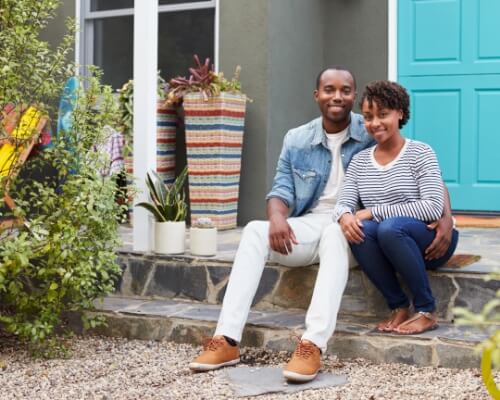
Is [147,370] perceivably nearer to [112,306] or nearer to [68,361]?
[68,361]

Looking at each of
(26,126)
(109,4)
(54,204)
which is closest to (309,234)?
(54,204)

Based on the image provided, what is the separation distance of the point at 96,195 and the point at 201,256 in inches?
30.1

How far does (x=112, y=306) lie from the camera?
12.3 feet

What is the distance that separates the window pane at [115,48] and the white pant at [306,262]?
282 cm

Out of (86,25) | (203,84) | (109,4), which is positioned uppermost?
(109,4)

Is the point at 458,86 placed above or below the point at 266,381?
above

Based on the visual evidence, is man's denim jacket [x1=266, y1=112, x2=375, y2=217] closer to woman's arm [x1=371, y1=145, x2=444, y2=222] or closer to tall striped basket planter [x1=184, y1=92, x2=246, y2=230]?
woman's arm [x1=371, y1=145, x2=444, y2=222]

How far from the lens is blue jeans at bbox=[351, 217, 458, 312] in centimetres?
297

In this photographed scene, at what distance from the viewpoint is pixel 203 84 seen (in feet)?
16.2

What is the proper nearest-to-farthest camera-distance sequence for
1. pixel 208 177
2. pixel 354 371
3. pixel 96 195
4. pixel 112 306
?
pixel 354 371, pixel 96 195, pixel 112 306, pixel 208 177

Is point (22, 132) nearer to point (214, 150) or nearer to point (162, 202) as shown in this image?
point (162, 202)

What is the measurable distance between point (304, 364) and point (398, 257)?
0.54 metres

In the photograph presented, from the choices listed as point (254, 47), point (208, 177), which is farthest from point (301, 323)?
point (254, 47)

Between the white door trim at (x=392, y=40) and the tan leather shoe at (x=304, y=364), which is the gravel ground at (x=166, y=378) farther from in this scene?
the white door trim at (x=392, y=40)
